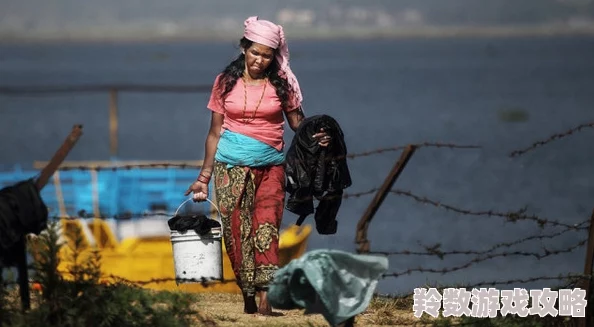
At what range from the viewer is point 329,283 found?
299 inches

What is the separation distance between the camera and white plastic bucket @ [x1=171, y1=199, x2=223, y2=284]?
31.7 feet

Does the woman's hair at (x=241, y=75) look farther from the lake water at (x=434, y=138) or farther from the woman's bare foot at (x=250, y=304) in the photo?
the lake water at (x=434, y=138)

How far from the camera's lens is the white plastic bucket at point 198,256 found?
9.66 meters

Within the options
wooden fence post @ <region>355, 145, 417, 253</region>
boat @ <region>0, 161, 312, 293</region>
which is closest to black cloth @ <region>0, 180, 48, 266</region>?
wooden fence post @ <region>355, 145, 417, 253</region>

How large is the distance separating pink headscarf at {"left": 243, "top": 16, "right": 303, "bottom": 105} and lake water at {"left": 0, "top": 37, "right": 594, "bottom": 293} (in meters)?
1.87

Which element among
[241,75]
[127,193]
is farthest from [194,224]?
[127,193]

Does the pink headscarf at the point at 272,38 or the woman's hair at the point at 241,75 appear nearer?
the pink headscarf at the point at 272,38

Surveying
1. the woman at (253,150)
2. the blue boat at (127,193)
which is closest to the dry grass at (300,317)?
the woman at (253,150)

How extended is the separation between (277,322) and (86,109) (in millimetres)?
75165

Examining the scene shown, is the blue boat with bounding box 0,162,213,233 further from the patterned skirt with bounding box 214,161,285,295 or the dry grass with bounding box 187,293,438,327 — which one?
the patterned skirt with bounding box 214,161,285,295

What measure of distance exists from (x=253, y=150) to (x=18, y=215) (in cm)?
201

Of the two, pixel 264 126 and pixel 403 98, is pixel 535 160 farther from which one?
pixel 403 98

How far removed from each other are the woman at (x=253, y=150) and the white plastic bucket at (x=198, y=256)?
0.42ft

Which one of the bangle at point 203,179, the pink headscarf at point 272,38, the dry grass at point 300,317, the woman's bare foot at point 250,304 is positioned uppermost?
the pink headscarf at point 272,38
